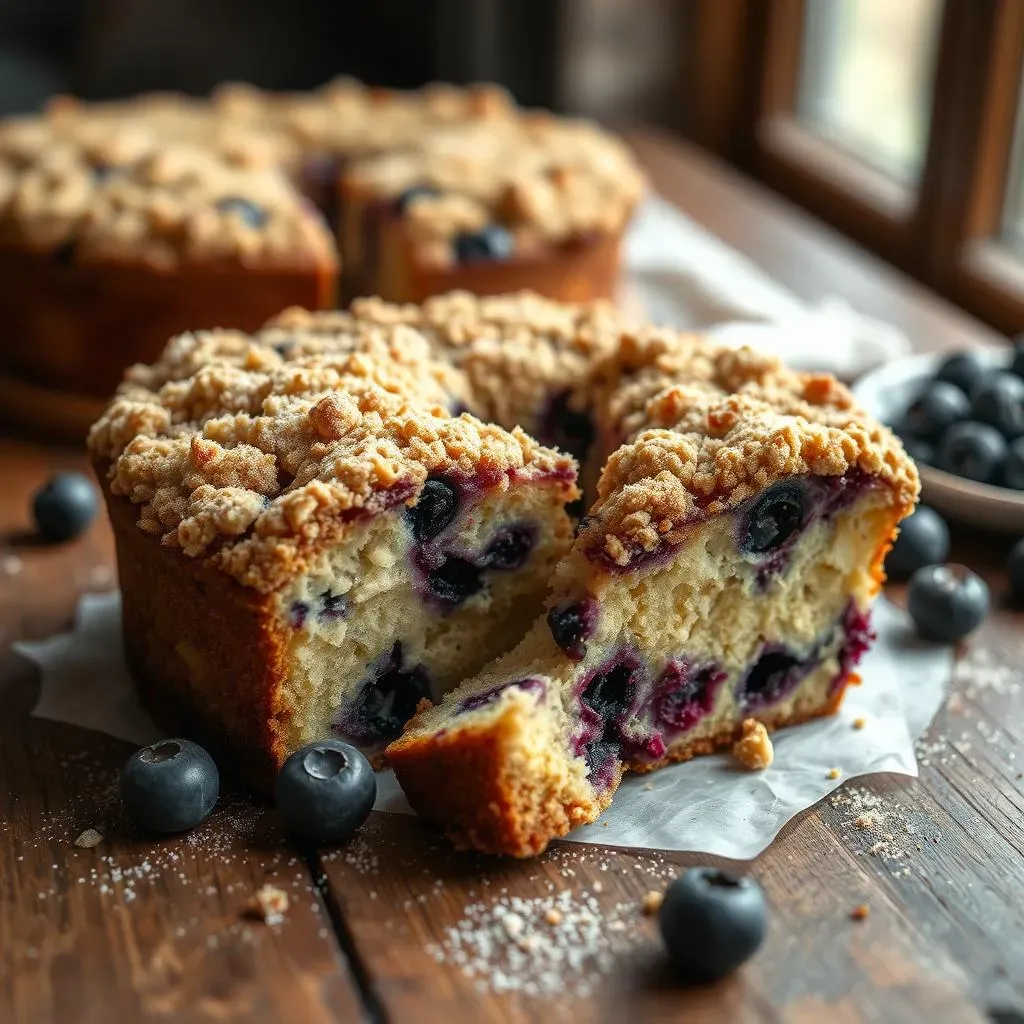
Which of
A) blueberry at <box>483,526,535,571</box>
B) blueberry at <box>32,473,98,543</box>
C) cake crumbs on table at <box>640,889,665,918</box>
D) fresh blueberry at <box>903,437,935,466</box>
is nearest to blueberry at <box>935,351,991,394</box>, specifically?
fresh blueberry at <box>903,437,935,466</box>

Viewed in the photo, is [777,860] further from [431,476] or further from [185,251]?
[185,251]

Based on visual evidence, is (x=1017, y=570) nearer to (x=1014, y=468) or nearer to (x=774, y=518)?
(x=1014, y=468)

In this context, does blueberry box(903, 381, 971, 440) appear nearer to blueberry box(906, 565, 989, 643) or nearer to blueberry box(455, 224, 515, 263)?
blueberry box(906, 565, 989, 643)

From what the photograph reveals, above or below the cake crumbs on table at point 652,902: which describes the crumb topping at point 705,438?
above

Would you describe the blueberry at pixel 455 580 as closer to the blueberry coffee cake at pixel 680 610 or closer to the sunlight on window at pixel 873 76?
Result: the blueberry coffee cake at pixel 680 610

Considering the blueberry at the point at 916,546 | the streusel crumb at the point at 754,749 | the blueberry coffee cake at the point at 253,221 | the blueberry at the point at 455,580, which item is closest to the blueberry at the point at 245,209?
the blueberry coffee cake at the point at 253,221

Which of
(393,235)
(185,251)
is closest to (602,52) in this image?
(393,235)

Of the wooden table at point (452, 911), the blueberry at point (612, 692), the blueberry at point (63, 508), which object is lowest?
the blueberry at point (63, 508)
